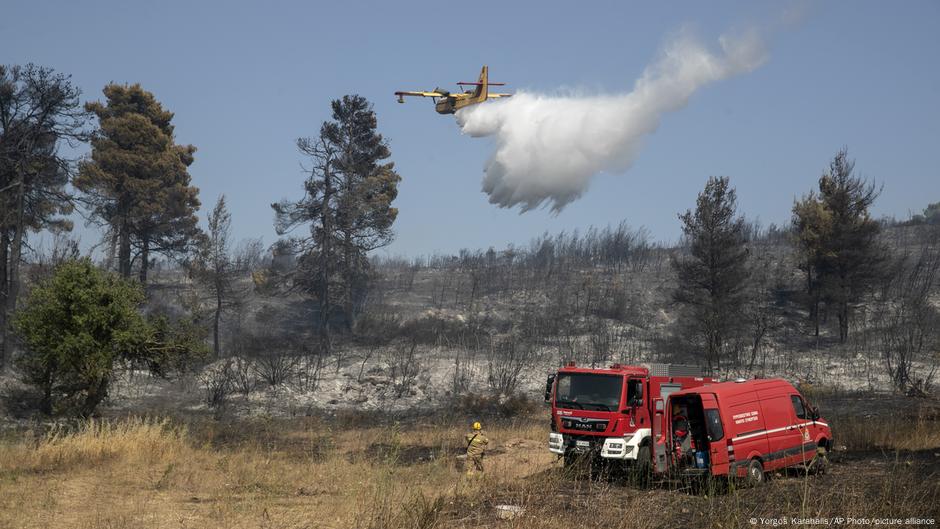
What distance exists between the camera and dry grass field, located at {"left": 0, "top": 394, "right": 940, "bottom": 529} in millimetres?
9977

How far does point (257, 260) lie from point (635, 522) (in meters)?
88.0

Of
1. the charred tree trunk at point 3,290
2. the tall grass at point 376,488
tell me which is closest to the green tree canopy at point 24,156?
the charred tree trunk at point 3,290

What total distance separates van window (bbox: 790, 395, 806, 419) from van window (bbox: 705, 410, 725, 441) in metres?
2.80

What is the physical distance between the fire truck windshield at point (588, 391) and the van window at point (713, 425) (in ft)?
8.75

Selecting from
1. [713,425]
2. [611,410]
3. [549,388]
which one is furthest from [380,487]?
[549,388]

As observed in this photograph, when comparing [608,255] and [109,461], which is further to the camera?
[608,255]

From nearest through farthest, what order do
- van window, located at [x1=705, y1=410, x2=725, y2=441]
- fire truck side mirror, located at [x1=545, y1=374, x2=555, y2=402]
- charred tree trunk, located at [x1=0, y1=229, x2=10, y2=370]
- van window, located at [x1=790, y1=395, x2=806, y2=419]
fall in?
van window, located at [x1=705, y1=410, x2=725, y2=441] → van window, located at [x1=790, y1=395, x2=806, y2=419] → fire truck side mirror, located at [x1=545, y1=374, x2=555, y2=402] → charred tree trunk, located at [x1=0, y1=229, x2=10, y2=370]

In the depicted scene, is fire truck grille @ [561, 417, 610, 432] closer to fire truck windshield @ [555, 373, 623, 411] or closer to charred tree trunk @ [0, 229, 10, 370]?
fire truck windshield @ [555, 373, 623, 411]

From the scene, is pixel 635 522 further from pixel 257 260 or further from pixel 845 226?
pixel 257 260

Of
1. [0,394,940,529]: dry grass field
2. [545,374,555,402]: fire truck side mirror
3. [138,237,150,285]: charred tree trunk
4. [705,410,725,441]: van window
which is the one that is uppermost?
[138,237,150,285]: charred tree trunk

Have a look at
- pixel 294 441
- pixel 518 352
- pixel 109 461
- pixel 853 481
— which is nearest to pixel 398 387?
pixel 518 352

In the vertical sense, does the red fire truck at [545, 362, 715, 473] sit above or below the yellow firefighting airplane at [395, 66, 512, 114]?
below

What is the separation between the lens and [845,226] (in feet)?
151
